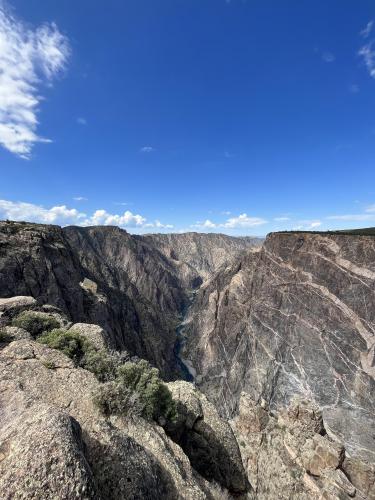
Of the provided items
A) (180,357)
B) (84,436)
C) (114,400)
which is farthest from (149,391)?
(180,357)

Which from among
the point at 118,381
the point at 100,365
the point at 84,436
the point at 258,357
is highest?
the point at 84,436

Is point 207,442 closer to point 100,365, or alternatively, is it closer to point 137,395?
point 137,395

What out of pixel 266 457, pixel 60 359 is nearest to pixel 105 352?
pixel 60 359

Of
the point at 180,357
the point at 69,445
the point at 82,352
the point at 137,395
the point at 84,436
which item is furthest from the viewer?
the point at 180,357

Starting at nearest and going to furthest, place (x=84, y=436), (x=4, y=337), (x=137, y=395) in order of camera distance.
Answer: (x=84, y=436) → (x=137, y=395) → (x=4, y=337)

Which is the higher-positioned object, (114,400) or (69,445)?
(69,445)

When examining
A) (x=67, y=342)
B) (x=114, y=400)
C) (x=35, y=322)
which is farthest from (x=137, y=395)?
(x=35, y=322)

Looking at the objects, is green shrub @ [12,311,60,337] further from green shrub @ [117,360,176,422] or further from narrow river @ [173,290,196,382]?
narrow river @ [173,290,196,382]

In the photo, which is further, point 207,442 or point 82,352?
point 82,352

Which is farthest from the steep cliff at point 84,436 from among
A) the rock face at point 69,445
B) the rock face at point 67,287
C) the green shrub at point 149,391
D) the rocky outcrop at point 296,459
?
the rocky outcrop at point 296,459
